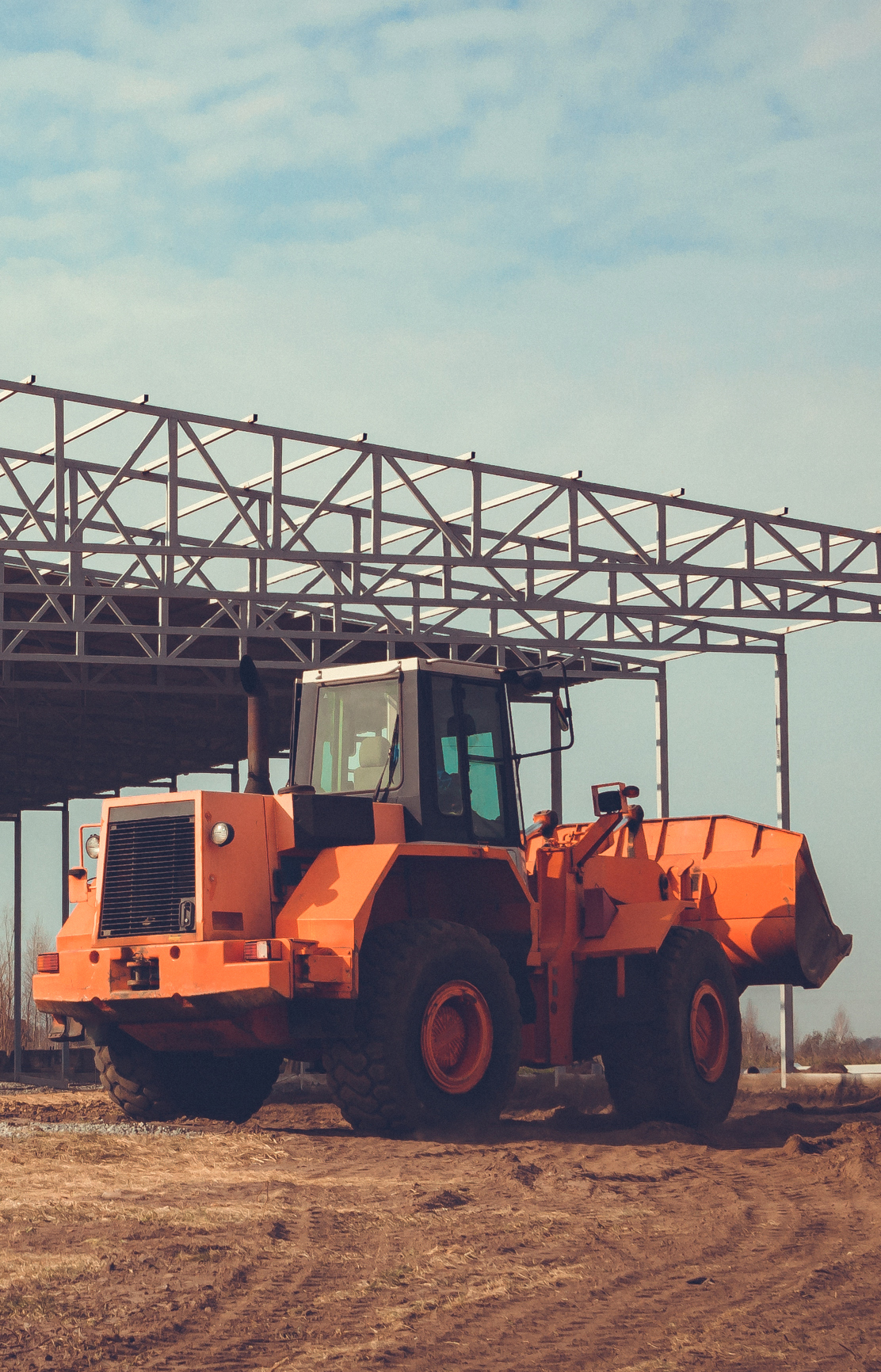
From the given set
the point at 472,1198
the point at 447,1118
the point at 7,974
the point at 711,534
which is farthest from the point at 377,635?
the point at 7,974

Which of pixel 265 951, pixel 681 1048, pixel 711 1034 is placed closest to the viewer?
pixel 265 951

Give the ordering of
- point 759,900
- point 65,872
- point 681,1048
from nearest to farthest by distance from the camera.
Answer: point 681,1048 < point 759,900 < point 65,872

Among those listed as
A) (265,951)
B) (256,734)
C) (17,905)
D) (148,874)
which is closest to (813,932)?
(256,734)

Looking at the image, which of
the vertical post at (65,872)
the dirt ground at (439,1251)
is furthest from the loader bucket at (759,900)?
the vertical post at (65,872)

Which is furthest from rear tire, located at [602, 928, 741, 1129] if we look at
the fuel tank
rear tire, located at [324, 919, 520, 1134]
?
rear tire, located at [324, 919, 520, 1134]

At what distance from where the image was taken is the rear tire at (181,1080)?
12797 millimetres

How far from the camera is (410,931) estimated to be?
452 inches

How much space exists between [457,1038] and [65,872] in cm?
1901

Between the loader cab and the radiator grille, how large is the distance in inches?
37.4

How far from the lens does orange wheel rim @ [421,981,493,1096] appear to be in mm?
11516

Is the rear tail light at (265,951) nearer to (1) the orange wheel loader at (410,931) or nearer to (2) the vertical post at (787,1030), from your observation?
(1) the orange wheel loader at (410,931)

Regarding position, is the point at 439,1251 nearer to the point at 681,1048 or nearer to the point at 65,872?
the point at 681,1048

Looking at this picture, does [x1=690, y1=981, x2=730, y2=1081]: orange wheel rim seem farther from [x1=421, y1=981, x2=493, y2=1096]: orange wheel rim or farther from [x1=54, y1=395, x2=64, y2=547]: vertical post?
[x1=54, y1=395, x2=64, y2=547]: vertical post

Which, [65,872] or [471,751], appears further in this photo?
[65,872]
